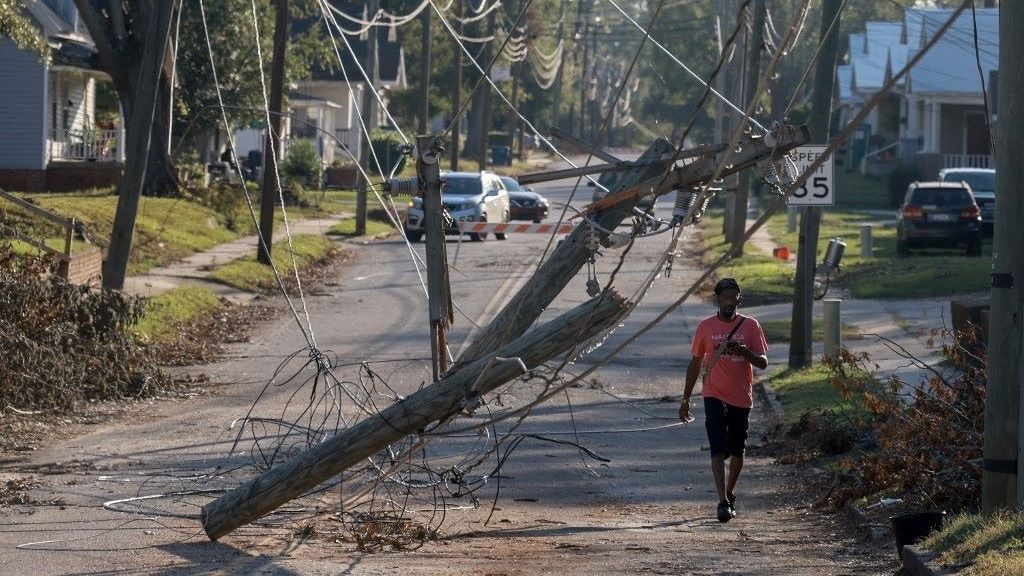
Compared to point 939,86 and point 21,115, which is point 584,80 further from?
point 21,115

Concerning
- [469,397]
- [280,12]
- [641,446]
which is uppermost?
[280,12]

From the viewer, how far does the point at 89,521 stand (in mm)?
8672

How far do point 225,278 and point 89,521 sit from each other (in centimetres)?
1560

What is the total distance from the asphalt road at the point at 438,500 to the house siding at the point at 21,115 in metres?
20.8

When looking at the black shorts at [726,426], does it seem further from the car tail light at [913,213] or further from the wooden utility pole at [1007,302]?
the car tail light at [913,213]

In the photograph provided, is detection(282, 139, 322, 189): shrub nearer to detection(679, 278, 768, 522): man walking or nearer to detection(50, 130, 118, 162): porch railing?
detection(50, 130, 118, 162): porch railing

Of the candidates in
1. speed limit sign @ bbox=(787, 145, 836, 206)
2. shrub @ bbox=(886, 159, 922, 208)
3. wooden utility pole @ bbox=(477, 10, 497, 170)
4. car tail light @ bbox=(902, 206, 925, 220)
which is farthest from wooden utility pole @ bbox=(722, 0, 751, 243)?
wooden utility pole @ bbox=(477, 10, 497, 170)

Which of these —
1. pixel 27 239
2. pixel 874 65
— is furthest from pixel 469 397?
pixel 874 65

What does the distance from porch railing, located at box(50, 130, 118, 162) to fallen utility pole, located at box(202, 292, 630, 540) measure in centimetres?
3038

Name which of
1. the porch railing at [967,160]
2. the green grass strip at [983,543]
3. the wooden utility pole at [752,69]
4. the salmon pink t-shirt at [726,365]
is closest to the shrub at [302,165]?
the wooden utility pole at [752,69]

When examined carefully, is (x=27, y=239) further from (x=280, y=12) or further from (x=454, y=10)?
(x=454, y=10)

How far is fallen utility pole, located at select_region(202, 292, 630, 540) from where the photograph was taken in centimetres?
766

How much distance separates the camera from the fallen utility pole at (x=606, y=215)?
→ 793cm

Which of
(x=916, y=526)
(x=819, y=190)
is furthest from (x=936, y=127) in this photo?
(x=916, y=526)
